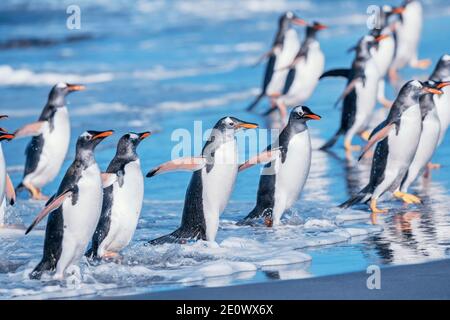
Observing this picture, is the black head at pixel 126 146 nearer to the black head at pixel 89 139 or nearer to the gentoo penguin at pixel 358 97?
the black head at pixel 89 139

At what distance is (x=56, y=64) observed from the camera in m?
20.6

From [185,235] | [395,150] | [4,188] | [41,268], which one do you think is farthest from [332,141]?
[41,268]

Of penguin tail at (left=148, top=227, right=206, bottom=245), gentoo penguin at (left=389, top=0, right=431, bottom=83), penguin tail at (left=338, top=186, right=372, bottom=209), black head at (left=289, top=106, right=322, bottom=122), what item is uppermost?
gentoo penguin at (left=389, top=0, right=431, bottom=83)

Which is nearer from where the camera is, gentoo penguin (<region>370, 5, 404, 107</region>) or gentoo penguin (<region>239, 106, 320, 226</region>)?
gentoo penguin (<region>239, 106, 320, 226</region>)

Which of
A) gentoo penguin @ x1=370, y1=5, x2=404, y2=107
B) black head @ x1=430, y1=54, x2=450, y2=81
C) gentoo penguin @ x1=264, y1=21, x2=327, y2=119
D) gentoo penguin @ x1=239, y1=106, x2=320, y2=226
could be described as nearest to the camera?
gentoo penguin @ x1=239, y1=106, x2=320, y2=226

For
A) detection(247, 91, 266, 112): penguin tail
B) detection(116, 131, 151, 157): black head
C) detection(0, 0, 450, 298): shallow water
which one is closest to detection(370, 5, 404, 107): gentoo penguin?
detection(0, 0, 450, 298): shallow water

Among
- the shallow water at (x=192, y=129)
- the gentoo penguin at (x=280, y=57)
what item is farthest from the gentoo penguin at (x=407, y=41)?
the gentoo penguin at (x=280, y=57)

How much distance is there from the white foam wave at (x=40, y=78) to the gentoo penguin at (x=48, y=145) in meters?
8.04

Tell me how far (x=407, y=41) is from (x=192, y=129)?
4242mm

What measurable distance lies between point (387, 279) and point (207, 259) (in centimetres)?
124

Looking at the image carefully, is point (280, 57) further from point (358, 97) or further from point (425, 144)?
point (425, 144)

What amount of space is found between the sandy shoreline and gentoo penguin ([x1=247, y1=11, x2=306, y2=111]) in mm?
7636

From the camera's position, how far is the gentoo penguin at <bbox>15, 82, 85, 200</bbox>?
955cm

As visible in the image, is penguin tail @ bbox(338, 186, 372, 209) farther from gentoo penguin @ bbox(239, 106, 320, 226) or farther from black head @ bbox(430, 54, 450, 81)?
black head @ bbox(430, 54, 450, 81)
